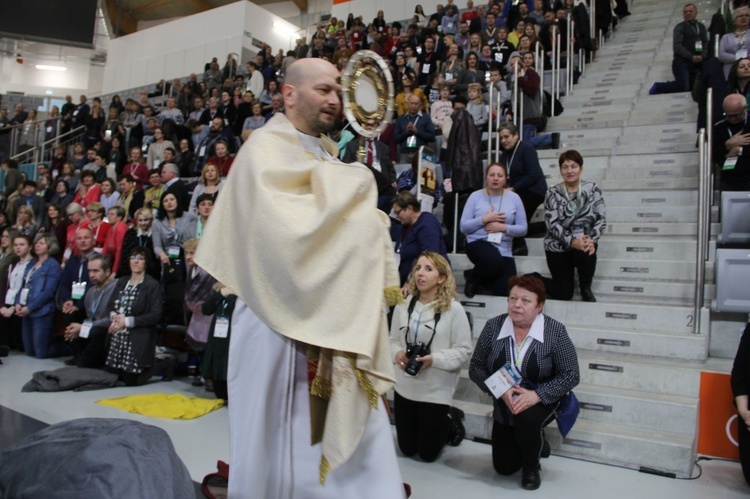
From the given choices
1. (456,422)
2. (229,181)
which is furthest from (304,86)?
(456,422)

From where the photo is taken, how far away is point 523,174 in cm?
583

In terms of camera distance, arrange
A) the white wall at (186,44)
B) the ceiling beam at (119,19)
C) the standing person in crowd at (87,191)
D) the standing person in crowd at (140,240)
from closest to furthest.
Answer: the standing person in crowd at (140,240), the standing person in crowd at (87,191), the white wall at (186,44), the ceiling beam at (119,19)

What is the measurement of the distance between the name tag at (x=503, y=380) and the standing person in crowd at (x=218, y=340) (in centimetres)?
248

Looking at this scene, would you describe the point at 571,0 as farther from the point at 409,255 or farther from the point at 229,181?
the point at 229,181

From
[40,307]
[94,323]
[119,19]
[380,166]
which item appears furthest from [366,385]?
[119,19]

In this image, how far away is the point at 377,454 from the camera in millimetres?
1911

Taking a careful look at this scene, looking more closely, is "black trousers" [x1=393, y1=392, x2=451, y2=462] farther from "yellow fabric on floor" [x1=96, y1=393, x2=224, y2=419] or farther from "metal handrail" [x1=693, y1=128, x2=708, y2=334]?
"metal handrail" [x1=693, y1=128, x2=708, y2=334]

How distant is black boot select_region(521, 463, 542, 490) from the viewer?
319 cm

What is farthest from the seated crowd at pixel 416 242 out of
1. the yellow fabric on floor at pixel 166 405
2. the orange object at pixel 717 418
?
the orange object at pixel 717 418

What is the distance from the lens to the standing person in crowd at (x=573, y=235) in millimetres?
4742

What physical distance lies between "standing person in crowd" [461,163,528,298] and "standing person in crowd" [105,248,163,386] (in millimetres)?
3033

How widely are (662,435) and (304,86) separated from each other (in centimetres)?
294

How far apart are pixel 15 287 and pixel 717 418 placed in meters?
7.49

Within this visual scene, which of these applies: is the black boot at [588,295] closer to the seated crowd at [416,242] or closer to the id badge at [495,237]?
the seated crowd at [416,242]
